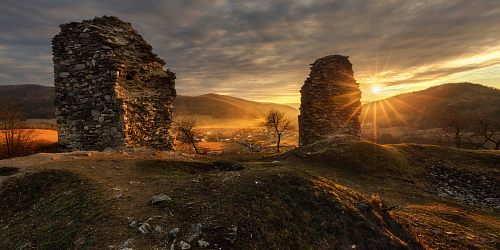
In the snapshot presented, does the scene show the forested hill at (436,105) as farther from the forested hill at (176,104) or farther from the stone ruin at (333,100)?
the forested hill at (176,104)

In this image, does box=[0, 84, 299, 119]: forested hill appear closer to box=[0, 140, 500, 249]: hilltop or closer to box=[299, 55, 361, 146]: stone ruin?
box=[299, 55, 361, 146]: stone ruin

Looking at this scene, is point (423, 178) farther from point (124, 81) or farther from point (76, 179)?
point (124, 81)

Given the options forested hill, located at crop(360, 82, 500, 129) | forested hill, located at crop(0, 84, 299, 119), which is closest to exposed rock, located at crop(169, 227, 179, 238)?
forested hill, located at crop(360, 82, 500, 129)

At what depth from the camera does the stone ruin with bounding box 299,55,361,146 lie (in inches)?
786

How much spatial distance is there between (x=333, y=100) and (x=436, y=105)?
81046 mm

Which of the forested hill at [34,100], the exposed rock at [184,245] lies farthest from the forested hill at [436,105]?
the forested hill at [34,100]

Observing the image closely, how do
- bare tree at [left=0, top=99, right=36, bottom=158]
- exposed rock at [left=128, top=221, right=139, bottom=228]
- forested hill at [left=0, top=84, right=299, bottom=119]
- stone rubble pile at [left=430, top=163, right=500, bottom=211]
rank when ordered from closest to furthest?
exposed rock at [left=128, top=221, right=139, bottom=228] → stone rubble pile at [left=430, top=163, right=500, bottom=211] → bare tree at [left=0, top=99, right=36, bottom=158] → forested hill at [left=0, top=84, right=299, bottom=119]

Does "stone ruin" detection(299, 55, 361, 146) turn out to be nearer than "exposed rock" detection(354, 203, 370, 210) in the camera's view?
No

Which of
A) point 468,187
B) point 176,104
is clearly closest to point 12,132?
point 468,187

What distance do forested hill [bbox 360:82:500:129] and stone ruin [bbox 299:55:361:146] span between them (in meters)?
50.3

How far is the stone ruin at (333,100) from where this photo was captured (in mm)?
19969

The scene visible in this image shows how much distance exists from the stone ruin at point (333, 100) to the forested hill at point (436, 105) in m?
50.3

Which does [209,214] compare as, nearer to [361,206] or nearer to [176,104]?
[361,206]

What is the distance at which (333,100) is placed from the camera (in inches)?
787
